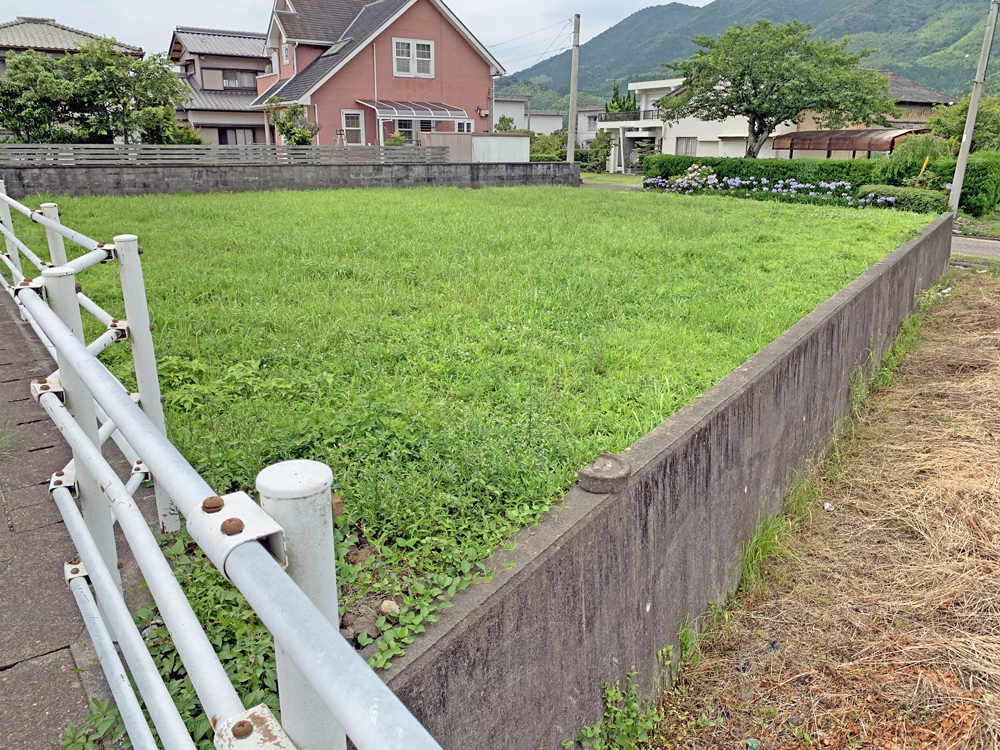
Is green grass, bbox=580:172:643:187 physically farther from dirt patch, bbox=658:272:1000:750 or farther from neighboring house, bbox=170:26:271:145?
dirt patch, bbox=658:272:1000:750

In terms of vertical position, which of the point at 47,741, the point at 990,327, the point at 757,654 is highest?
the point at 47,741

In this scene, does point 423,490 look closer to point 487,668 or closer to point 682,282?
point 487,668

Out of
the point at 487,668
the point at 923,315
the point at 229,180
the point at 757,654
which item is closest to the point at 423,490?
the point at 487,668

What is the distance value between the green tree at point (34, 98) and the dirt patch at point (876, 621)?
2258 cm

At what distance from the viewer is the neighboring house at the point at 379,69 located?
26.6 metres

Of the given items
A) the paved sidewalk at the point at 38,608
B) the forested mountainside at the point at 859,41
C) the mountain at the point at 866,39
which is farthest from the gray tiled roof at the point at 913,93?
the paved sidewalk at the point at 38,608

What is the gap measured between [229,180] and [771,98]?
63.5 ft

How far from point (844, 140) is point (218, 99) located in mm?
28692

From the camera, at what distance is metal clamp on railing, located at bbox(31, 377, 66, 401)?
206 centimetres

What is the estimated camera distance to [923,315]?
9930mm

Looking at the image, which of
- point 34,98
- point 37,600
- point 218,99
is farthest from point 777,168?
point 218,99

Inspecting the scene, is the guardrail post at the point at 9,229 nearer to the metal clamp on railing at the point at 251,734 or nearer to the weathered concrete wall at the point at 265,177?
the metal clamp on railing at the point at 251,734

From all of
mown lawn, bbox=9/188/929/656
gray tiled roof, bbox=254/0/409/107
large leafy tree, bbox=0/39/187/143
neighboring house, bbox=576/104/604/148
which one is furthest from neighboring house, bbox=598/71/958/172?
mown lawn, bbox=9/188/929/656

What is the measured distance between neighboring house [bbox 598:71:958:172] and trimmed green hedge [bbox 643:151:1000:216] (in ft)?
25.8
